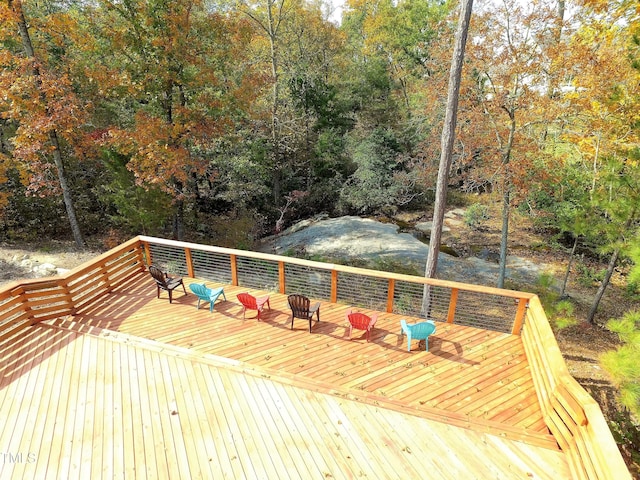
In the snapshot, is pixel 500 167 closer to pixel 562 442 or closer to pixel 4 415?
pixel 562 442

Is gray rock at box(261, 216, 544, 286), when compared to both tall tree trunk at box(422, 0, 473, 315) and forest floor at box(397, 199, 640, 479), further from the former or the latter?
tall tree trunk at box(422, 0, 473, 315)

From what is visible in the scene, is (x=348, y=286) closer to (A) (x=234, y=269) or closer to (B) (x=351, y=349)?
(A) (x=234, y=269)

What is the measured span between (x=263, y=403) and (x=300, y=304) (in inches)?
72.2

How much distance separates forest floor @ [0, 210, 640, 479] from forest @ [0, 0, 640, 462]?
2.58 ft

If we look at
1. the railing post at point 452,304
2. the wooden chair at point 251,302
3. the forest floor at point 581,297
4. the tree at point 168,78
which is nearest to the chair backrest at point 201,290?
the wooden chair at point 251,302

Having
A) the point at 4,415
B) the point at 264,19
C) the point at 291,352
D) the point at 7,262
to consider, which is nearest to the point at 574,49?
the point at 291,352

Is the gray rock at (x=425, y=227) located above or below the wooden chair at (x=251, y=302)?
below

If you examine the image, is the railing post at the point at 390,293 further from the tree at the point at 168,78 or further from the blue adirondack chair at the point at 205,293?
the tree at the point at 168,78

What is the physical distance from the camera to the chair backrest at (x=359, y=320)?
5.60 m

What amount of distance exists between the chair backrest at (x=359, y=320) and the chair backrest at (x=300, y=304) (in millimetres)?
722

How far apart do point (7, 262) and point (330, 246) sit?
417 inches

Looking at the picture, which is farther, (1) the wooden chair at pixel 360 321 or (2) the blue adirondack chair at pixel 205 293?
(2) the blue adirondack chair at pixel 205 293

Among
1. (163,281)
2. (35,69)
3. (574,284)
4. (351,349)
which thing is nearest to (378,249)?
(574,284)

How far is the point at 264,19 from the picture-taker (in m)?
18.5
